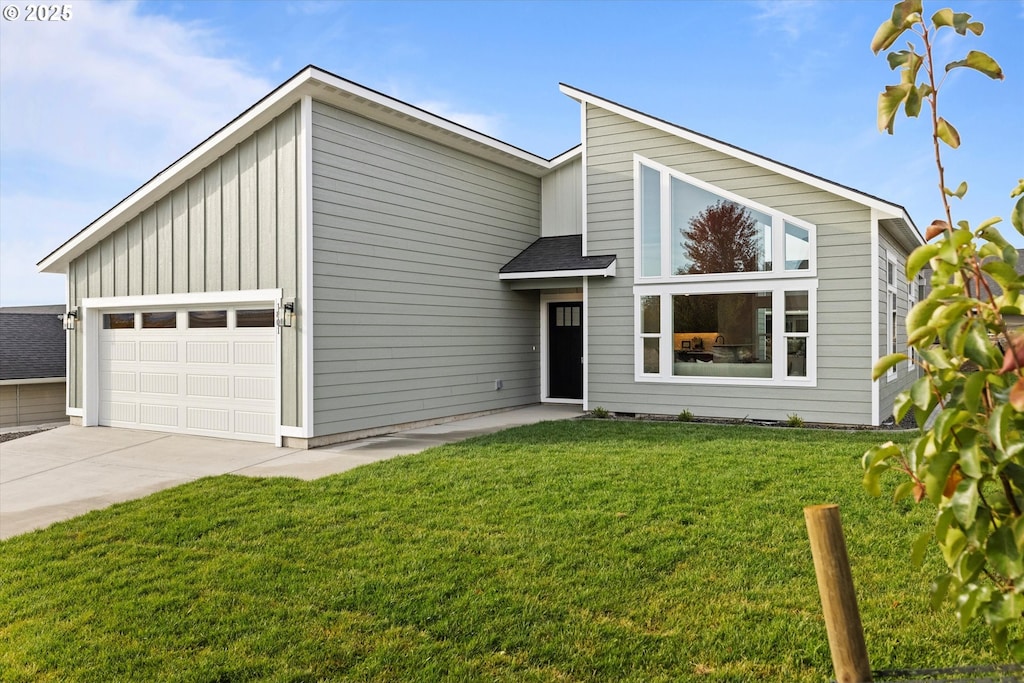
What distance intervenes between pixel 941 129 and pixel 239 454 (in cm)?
932

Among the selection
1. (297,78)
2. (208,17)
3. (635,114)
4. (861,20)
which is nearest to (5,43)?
(208,17)

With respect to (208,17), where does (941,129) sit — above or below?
below

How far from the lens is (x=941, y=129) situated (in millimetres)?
1687

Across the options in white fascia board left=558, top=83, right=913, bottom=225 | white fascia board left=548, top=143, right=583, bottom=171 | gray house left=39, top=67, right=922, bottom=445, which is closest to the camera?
gray house left=39, top=67, right=922, bottom=445

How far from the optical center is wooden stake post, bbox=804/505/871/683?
1970 millimetres

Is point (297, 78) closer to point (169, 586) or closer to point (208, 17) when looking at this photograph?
point (208, 17)

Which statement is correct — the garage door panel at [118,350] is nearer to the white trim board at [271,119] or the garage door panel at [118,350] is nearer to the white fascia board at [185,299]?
the white fascia board at [185,299]

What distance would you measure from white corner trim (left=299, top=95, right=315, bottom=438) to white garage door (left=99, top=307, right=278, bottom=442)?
25.4 inches

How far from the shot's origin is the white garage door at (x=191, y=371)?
10.4 metres

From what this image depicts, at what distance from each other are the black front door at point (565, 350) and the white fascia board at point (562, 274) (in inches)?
61.5

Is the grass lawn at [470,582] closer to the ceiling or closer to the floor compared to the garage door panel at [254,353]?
closer to the floor

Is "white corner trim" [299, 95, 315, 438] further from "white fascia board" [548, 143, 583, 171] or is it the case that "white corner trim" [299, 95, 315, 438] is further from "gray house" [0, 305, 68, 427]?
"gray house" [0, 305, 68, 427]

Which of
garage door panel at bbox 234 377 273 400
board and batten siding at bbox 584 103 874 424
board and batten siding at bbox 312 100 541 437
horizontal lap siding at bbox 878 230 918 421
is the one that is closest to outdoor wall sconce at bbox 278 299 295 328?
board and batten siding at bbox 312 100 541 437

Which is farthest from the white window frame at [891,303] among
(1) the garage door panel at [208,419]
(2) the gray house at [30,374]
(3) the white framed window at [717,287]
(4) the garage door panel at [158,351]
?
(2) the gray house at [30,374]
